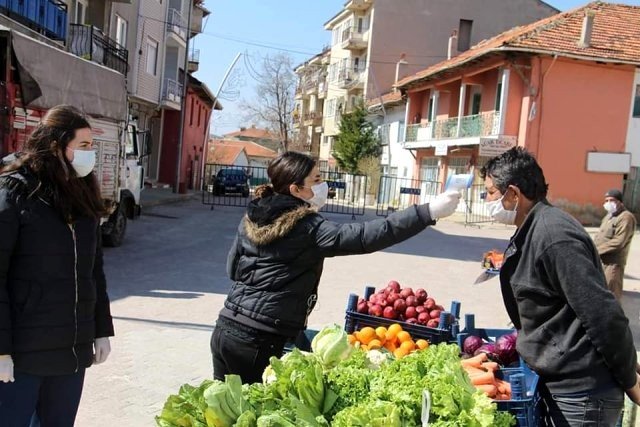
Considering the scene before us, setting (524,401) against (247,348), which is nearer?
(524,401)

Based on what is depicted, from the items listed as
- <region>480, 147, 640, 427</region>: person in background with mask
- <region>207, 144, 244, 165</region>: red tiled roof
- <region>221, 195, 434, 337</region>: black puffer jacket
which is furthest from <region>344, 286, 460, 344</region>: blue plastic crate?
<region>207, 144, 244, 165</region>: red tiled roof

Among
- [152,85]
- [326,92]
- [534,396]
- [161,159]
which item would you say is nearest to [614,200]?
[534,396]

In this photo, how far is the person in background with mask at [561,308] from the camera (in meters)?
2.73

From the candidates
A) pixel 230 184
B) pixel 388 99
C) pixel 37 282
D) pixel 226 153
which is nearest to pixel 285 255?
pixel 37 282

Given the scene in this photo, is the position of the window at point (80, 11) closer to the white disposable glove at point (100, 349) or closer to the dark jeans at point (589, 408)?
the white disposable glove at point (100, 349)

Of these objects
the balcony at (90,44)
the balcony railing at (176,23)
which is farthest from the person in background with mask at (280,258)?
the balcony railing at (176,23)

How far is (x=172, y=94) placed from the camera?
33.8m

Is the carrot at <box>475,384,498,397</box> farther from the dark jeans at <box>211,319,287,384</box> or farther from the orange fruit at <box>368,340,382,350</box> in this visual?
the dark jeans at <box>211,319,287,384</box>

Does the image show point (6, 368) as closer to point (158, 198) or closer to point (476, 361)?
point (476, 361)

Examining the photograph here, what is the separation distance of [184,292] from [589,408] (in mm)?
7730

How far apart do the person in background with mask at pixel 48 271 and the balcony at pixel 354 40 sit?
5045cm

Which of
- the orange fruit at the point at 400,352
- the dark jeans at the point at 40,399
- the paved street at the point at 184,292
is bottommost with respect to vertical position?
the paved street at the point at 184,292

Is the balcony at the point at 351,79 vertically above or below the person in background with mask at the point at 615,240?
above

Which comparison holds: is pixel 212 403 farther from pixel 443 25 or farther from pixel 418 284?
pixel 443 25
